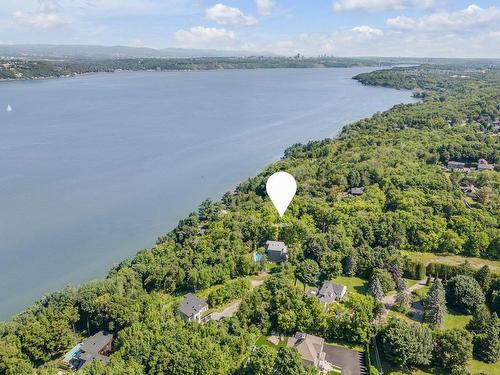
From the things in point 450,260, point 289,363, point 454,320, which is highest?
point 289,363

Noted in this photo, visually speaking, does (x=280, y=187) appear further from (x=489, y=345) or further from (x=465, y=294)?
(x=489, y=345)

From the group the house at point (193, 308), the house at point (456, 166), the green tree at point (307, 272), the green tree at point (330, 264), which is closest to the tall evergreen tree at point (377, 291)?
the green tree at point (330, 264)

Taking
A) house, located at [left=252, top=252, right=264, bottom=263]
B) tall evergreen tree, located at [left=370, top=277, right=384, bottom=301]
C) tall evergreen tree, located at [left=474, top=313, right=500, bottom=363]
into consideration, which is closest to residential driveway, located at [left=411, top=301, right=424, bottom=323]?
tall evergreen tree, located at [left=370, top=277, right=384, bottom=301]

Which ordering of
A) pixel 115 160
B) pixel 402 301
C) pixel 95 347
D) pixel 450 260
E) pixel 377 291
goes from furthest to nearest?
pixel 115 160 → pixel 450 260 → pixel 377 291 → pixel 402 301 → pixel 95 347

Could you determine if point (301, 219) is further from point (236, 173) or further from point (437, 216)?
point (236, 173)

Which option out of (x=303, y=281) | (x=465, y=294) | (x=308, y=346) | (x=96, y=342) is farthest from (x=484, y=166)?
(x=96, y=342)

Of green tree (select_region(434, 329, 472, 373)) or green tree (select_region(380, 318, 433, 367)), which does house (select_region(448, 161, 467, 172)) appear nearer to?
green tree (select_region(434, 329, 472, 373))

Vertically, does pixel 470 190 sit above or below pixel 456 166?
below
